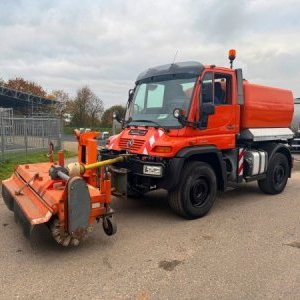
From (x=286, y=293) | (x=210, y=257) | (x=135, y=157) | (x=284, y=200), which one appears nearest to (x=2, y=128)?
(x=135, y=157)

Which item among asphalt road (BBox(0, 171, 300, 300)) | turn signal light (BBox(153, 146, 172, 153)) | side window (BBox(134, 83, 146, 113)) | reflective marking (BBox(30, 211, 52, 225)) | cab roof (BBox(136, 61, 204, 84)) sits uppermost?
cab roof (BBox(136, 61, 204, 84))

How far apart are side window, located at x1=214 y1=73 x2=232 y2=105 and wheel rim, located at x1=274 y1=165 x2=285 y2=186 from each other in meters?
2.38

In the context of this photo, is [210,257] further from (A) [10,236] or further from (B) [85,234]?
(A) [10,236]

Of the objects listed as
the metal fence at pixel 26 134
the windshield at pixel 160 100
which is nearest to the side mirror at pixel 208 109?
the windshield at pixel 160 100

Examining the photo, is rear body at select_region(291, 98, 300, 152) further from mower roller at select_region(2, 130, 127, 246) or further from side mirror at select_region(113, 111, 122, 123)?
mower roller at select_region(2, 130, 127, 246)

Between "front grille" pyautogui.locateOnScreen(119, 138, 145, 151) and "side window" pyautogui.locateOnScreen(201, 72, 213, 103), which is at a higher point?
"side window" pyautogui.locateOnScreen(201, 72, 213, 103)

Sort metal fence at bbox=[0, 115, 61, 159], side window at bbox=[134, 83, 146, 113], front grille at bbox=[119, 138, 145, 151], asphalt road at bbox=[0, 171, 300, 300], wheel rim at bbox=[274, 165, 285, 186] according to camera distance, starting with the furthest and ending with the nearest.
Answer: metal fence at bbox=[0, 115, 61, 159] → wheel rim at bbox=[274, 165, 285, 186] → side window at bbox=[134, 83, 146, 113] → front grille at bbox=[119, 138, 145, 151] → asphalt road at bbox=[0, 171, 300, 300]

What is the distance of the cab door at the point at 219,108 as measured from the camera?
6484mm

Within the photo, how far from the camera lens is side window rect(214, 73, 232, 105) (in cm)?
680

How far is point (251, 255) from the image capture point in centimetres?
485

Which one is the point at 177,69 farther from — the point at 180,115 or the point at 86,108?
the point at 86,108

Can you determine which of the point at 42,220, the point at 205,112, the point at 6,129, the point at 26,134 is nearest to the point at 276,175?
the point at 205,112

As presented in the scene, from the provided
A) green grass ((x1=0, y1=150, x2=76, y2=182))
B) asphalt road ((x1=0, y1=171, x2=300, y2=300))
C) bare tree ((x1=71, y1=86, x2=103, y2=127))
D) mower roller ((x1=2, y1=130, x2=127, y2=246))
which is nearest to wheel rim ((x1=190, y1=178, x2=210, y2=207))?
asphalt road ((x1=0, y1=171, x2=300, y2=300))

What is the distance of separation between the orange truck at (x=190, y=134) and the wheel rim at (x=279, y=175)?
0.67m
